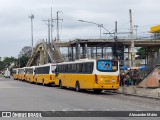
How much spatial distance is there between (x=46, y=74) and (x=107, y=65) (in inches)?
728

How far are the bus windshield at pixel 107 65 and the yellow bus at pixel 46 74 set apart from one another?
15987 millimetres

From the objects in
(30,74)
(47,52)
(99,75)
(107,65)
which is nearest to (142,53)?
(47,52)

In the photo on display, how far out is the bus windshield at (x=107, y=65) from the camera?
31078 mm

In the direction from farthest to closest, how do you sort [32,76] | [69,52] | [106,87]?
[69,52] → [32,76] → [106,87]

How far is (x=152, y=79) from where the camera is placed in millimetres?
37062

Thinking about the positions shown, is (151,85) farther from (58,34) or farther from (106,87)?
(58,34)

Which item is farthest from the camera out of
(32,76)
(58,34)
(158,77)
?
(58,34)

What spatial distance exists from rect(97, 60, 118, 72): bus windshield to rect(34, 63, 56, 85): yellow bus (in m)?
16.0

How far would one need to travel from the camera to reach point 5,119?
560 inches

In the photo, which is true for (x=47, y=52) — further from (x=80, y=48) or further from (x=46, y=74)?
(x=46, y=74)

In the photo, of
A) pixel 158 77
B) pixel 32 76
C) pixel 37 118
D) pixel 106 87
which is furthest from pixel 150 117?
pixel 32 76

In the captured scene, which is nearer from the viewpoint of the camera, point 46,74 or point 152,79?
point 152,79

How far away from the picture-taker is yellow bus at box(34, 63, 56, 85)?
4684 centimetres

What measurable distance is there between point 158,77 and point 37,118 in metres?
23.6
